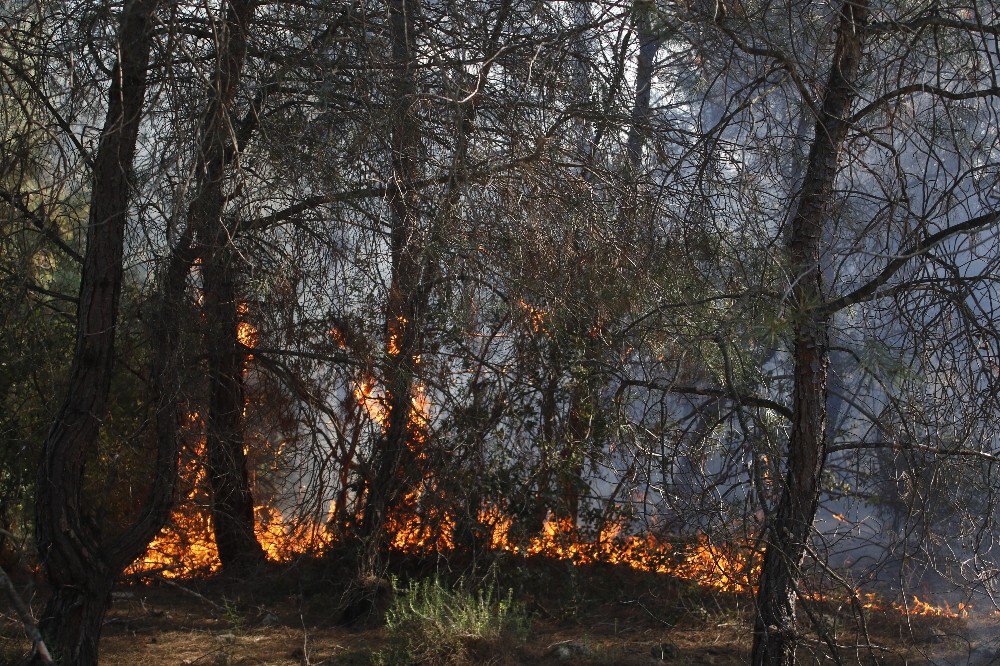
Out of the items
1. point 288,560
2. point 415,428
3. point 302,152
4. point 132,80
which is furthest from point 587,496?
point 132,80

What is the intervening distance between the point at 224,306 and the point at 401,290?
1094 mm

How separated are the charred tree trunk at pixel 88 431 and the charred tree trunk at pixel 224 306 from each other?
0.38 metres

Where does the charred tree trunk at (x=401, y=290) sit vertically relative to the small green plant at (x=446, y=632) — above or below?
above

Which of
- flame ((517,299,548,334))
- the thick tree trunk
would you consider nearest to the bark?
flame ((517,299,548,334))

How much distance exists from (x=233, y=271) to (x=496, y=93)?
185cm

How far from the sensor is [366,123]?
429cm

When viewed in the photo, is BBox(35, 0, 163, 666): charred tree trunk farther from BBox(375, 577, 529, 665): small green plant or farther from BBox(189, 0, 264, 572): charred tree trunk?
BBox(375, 577, 529, 665): small green plant

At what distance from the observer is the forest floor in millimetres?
5664

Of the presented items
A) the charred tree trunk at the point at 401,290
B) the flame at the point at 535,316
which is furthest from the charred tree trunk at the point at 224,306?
the flame at the point at 535,316

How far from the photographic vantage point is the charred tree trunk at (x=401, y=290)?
4383 millimetres

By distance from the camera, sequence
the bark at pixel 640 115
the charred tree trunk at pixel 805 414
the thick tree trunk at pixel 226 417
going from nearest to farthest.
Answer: the charred tree trunk at pixel 805 414, the thick tree trunk at pixel 226 417, the bark at pixel 640 115

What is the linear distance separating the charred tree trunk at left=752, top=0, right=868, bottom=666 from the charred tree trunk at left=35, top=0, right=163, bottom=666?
3100mm

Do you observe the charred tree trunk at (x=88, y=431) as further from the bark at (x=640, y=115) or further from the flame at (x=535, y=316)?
the bark at (x=640, y=115)

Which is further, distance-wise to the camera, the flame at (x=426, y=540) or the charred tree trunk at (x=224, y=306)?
the flame at (x=426, y=540)
